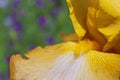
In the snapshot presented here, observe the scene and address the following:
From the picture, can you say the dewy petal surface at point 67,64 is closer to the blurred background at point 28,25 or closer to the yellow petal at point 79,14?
the yellow petal at point 79,14

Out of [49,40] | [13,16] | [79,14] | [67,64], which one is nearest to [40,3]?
[13,16]

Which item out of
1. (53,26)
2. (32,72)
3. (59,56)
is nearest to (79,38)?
(59,56)

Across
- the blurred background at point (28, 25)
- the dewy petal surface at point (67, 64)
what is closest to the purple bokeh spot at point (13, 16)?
the blurred background at point (28, 25)

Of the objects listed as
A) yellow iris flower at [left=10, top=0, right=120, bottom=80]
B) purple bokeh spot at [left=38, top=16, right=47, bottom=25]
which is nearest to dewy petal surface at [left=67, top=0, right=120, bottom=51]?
yellow iris flower at [left=10, top=0, right=120, bottom=80]

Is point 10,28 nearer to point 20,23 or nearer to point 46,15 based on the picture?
point 20,23

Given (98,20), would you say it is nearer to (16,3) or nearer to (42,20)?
(42,20)

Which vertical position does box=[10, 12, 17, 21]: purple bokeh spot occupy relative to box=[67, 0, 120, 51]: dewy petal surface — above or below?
above

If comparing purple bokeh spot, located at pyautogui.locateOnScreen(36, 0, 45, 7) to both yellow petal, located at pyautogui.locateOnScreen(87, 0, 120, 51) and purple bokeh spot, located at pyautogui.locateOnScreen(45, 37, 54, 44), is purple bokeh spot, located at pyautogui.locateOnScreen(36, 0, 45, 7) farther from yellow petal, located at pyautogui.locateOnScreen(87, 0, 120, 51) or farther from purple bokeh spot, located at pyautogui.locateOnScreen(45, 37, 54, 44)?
yellow petal, located at pyautogui.locateOnScreen(87, 0, 120, 51)
